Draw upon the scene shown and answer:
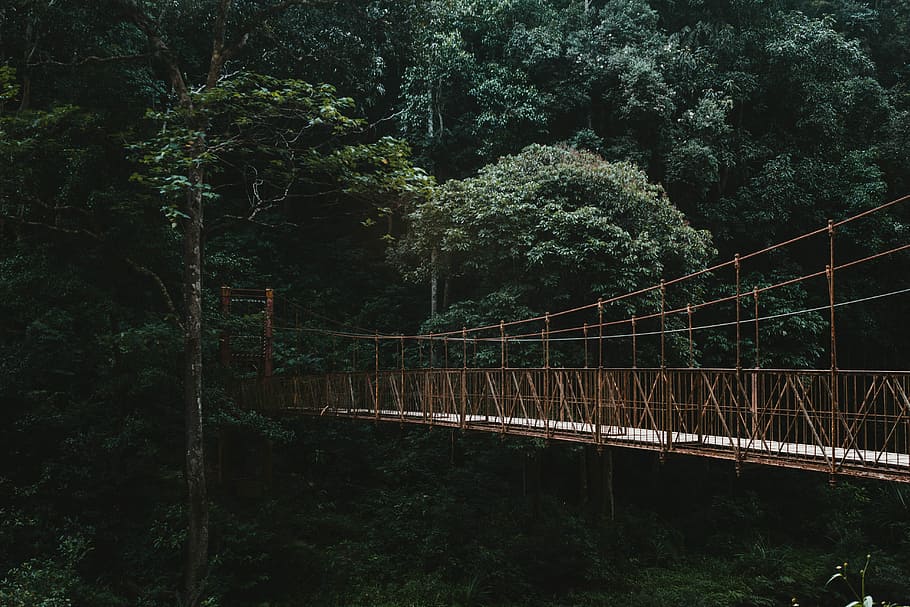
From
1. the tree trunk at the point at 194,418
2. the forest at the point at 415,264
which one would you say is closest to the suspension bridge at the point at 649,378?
the forest at the point at 415,264

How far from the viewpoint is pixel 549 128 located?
476 inches

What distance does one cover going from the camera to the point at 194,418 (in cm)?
667

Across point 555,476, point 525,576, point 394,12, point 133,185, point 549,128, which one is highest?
point 394,12

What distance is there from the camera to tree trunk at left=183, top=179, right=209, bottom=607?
6.68 meters

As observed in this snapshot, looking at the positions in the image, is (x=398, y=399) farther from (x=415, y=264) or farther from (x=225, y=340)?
(x=415, y=264)

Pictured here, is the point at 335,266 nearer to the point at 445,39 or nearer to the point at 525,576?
the point at 445,39

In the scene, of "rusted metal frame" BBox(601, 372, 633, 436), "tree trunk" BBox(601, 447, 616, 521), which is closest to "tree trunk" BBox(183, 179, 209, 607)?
"rusted metal frame" BBox(601, 372, 633, 436)

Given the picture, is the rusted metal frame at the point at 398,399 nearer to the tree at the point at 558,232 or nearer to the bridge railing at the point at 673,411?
the bridge railing at the point at 673,411

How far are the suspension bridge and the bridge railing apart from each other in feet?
0.06

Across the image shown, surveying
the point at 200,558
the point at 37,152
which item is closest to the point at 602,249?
the point at 200,558

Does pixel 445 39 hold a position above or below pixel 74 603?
above

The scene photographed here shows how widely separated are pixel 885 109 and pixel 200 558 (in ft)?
41.6

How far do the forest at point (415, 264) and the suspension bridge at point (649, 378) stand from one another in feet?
0.61

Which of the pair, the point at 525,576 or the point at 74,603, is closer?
the point at 74,603
